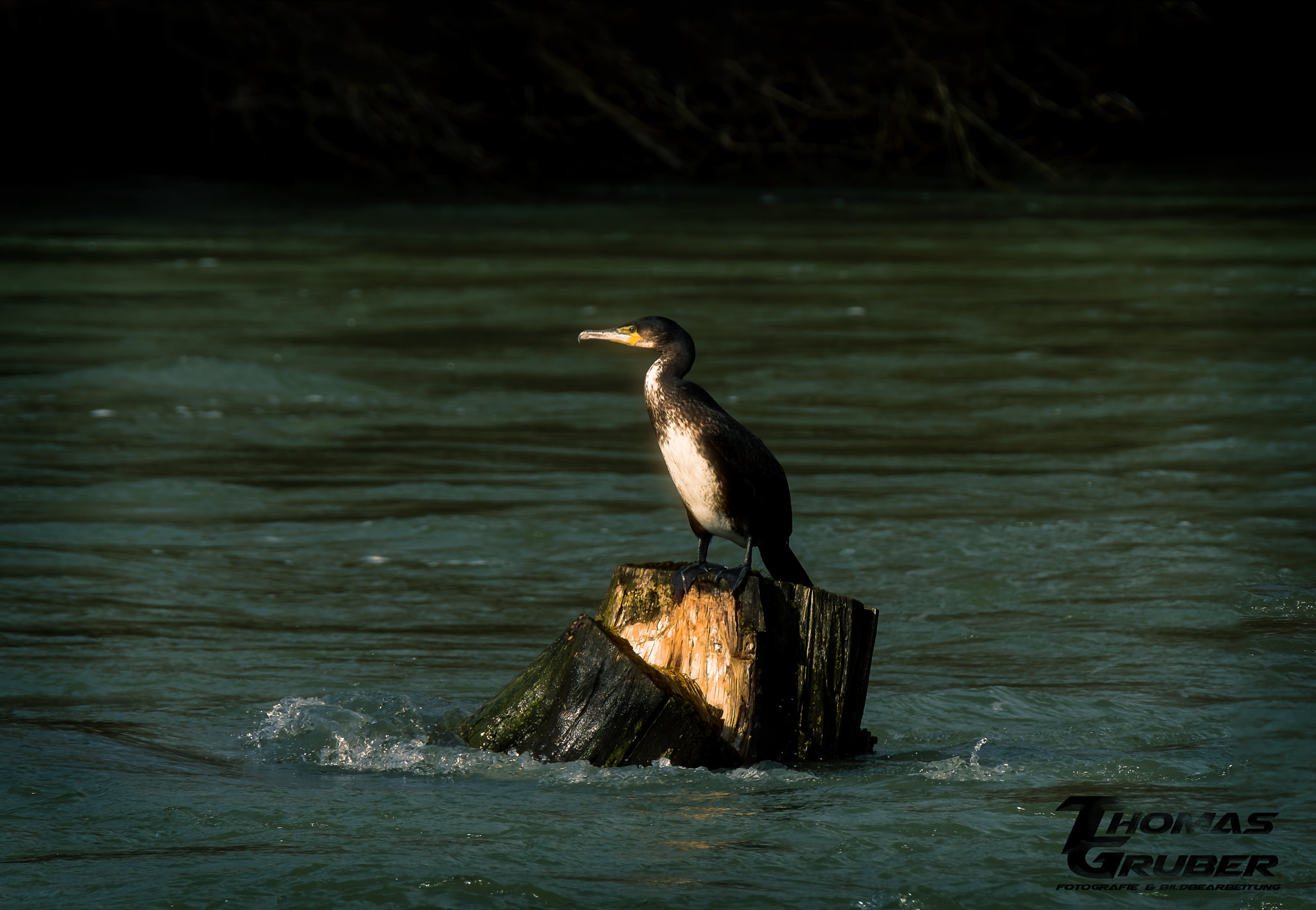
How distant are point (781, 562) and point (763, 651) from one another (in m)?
0.44

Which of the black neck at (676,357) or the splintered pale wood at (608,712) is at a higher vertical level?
A: the black neck at (676,357)

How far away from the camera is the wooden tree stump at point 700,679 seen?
4.58m

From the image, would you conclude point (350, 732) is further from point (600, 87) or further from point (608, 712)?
point (600, 87)

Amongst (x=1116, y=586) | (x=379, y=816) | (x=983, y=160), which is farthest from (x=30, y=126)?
(x=379, y=816)

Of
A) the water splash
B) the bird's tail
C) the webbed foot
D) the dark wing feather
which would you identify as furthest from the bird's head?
the water splash

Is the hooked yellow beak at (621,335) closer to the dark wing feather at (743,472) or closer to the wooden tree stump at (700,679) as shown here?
the dark wing feather at (743,472)

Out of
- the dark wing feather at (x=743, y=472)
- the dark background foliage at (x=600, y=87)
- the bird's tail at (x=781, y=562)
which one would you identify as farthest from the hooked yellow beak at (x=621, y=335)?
the dark background foliage at (x=600, y=87)

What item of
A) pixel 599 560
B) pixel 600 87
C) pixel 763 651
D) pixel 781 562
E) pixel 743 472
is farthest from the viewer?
pixel 600 87

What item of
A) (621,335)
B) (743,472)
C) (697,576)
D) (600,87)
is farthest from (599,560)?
(600,87)

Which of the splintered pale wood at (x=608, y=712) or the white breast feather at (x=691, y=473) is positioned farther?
the white breast feather at (x=691, y=473)

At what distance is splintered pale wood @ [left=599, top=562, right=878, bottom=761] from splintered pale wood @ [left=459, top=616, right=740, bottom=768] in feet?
0.24

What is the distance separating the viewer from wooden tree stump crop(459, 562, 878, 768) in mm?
4582

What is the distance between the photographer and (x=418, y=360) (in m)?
11.7

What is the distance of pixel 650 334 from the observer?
5.04 meters
